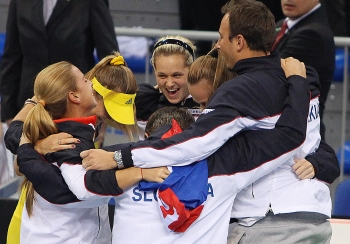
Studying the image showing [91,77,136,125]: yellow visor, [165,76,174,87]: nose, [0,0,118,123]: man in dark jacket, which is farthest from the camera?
[0,0,118,123]: man in dark jacket

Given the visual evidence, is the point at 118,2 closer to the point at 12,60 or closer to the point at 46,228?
the point at 12,60

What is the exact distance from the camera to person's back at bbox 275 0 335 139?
14.6 ft

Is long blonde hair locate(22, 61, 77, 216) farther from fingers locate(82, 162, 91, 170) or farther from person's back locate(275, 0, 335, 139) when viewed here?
person's back locate(275, 0, 335, 139)

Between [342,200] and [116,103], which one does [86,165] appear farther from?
[342,200]

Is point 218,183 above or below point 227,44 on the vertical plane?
below

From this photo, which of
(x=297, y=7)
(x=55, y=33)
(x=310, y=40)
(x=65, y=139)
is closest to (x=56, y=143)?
(x=65, y=139)

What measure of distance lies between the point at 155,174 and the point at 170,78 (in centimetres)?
96

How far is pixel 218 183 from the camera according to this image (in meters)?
2.70

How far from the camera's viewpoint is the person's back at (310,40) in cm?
444

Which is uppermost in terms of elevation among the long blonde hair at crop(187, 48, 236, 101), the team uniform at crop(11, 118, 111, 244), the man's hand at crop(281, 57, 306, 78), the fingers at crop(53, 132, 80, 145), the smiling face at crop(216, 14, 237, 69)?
the smiling face at crop(216, 14, 237, 69)

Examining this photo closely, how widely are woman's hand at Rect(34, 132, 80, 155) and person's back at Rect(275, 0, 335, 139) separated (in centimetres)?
197

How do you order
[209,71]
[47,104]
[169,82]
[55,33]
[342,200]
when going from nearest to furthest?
[47,104], [209,71], [169,82], [342,200], [55,33]

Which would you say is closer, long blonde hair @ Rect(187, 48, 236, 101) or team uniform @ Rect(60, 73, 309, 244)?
team uniform @ Rect(60, 73, 309, 244)

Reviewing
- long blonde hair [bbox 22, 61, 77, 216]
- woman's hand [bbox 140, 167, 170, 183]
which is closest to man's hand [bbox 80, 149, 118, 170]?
woman's hand [bbox 140, 167, 170, 183]
